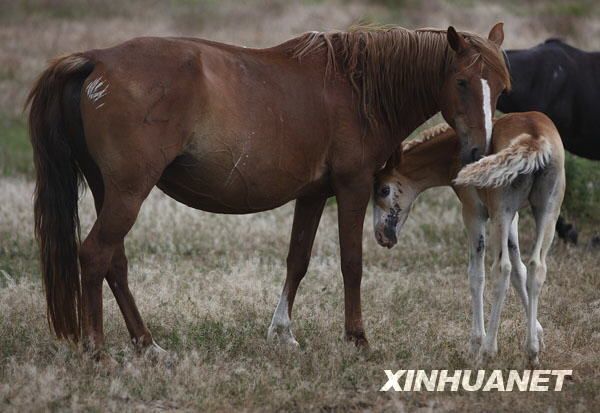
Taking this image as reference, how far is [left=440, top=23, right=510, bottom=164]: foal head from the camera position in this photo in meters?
5.80

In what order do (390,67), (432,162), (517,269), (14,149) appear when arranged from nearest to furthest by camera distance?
(390,67), (517,269), (432,162), (14,149)

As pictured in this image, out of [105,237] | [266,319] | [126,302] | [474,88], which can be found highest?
[474,88]

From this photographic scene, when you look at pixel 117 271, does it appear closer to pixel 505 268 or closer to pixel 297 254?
pixel 297 254

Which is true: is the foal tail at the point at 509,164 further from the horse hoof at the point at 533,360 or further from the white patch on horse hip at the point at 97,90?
the white patch on horse hip at the point at 97,90

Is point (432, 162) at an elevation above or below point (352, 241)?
above

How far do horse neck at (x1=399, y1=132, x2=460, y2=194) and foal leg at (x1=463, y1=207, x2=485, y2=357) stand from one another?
1.62 ft

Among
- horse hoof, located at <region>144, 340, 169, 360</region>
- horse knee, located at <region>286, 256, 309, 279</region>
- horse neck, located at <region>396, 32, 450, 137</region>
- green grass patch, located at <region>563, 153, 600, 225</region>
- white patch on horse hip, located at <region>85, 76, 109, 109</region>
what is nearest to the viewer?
white patch on horse hip, located at <region>85, 76, 109, 109</region>

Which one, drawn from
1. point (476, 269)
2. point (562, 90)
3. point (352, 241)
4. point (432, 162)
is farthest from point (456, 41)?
point (562, 90)

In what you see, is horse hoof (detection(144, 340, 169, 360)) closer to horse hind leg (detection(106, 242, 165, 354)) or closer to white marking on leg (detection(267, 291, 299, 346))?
horse hind leg (detection(106, 242, 165, 354))

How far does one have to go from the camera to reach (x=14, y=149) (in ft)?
44.9

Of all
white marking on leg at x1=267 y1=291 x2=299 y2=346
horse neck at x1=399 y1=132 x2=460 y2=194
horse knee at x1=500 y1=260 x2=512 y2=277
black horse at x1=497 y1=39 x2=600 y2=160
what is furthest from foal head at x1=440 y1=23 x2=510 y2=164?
black horse at x1=497 y1=39 x2=600 y2=160

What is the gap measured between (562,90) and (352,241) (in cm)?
367

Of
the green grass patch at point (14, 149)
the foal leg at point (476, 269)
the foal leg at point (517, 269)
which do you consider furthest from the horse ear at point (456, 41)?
the green grass patch at point (14, 149)

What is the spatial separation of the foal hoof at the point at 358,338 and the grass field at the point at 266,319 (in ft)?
0.37
